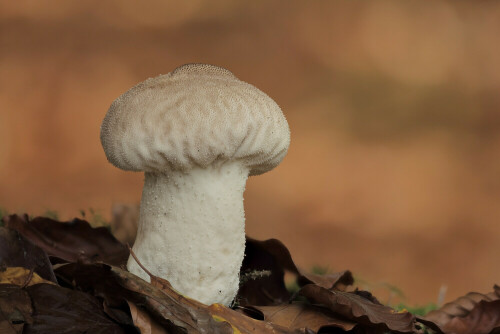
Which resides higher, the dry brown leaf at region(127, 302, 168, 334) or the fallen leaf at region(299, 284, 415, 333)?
the fallen leaf at region(299, 284, 415, 333)

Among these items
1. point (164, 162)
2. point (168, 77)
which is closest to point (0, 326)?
point (164, 162)

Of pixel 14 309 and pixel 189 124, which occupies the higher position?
pixel 189 124

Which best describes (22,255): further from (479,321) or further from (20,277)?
(479,321)

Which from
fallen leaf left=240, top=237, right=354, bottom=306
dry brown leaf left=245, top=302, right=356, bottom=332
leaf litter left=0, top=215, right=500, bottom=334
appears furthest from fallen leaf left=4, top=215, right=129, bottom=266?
dry brown leaf left=245, top=302, right=356, bottom=332

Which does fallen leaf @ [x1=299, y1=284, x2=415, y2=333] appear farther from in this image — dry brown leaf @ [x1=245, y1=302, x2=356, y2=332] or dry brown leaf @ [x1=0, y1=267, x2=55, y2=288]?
dry brown leaf @ [x1=0, y1=267, x2=55, y2=288]

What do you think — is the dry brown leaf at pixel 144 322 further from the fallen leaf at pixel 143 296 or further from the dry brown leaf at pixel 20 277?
the dry brown leaf at pixel 20 277

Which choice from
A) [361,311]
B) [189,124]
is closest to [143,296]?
[189,124]
